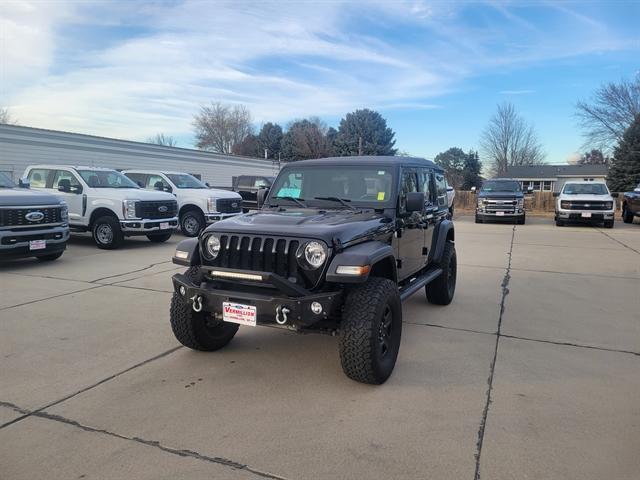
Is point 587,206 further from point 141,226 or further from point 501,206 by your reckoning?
point 141,226

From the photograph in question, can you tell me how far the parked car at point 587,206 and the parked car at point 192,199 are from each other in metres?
11.8

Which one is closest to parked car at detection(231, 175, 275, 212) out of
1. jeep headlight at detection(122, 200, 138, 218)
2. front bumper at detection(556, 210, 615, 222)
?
jeep headlight at detection(122, 200, 138, 218)

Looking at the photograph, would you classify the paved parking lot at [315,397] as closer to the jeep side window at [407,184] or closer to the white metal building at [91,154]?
the jeep side window at [407,184]

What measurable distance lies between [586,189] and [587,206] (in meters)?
1.25

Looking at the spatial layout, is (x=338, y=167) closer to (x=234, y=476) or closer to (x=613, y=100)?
(x=234, y=476)

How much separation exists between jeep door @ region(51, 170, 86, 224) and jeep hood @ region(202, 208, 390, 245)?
804cm

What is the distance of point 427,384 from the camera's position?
400cm

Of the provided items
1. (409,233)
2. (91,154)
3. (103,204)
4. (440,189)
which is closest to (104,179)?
(103,204)

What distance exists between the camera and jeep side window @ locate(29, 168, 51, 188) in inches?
456

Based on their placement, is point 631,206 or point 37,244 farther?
point 631,206

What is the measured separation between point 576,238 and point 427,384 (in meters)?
12.6

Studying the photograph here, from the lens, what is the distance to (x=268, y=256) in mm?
3887

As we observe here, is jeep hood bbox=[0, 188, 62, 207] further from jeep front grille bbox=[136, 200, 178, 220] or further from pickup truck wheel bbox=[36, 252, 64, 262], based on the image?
jeep front grille bbox=[136, 200, 178, 220]

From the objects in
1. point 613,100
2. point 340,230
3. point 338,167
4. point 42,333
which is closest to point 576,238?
point 338,167
